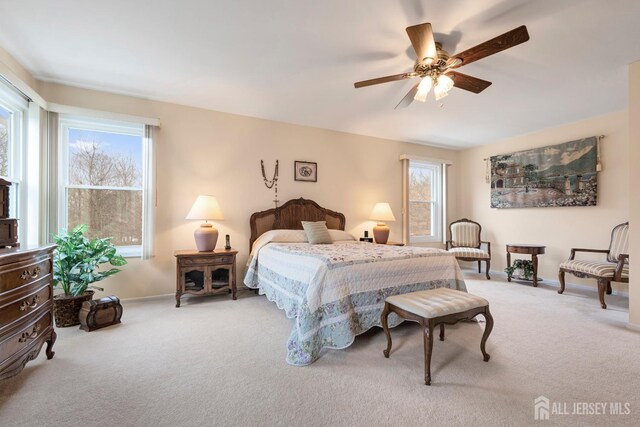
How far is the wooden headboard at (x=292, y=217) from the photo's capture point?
14.4ft

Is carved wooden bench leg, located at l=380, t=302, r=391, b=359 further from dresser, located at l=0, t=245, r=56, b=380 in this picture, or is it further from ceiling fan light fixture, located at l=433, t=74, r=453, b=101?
dresser, located at l=0, t=245, r=56, b=380

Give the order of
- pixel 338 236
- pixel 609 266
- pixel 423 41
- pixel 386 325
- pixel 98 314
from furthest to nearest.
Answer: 1. pixel 338 236
2. pixel 609 266
3. pixel 98 314
4. pixel 386 325
5. pixel 423 41

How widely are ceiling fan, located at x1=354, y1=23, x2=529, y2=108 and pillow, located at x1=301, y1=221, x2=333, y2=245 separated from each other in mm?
2119

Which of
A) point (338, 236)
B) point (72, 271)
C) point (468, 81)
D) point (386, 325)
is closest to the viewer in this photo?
point (386, 325)

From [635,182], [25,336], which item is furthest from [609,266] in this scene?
[25,336]

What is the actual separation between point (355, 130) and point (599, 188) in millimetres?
3820

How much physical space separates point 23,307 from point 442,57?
3587 millimetres

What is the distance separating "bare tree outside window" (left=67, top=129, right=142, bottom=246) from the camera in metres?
3.51

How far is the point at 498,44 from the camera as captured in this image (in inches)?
79.5

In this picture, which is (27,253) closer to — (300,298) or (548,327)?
(300,298)

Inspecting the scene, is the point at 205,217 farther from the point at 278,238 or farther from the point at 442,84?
the point at 442,84

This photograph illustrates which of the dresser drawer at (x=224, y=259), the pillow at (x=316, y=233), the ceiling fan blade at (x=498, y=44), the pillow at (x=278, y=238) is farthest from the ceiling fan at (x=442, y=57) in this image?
the dresser drawer at (x=224, y=259)

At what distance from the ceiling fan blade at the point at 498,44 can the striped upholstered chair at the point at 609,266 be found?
10.1 feet

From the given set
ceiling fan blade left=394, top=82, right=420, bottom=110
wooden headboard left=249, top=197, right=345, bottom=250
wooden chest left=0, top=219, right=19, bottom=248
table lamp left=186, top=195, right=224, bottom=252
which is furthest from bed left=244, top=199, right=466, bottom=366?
wooden chest left=0, top=219, right=19, bottom=248
